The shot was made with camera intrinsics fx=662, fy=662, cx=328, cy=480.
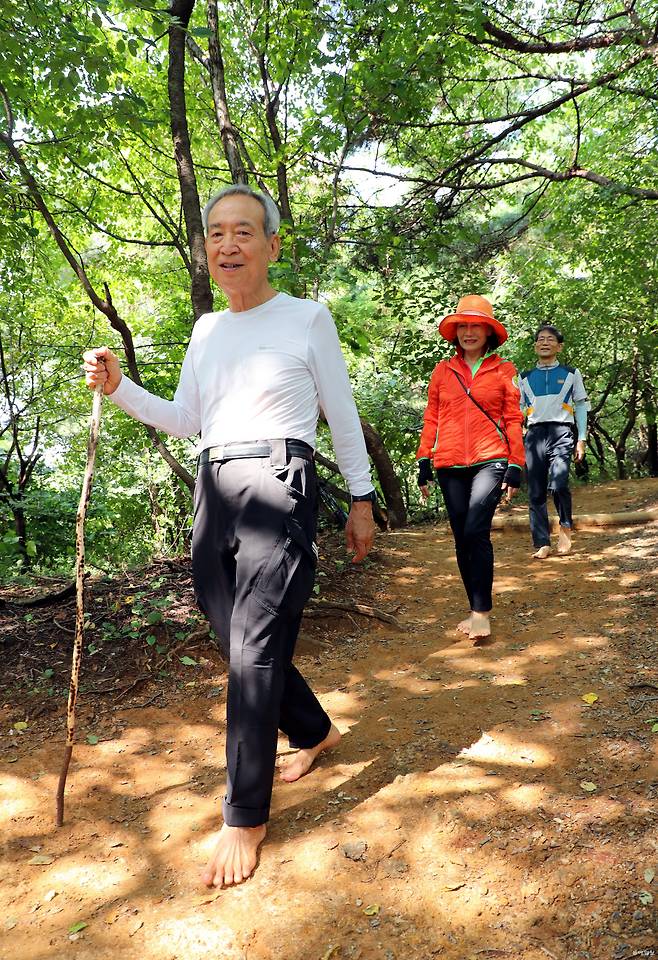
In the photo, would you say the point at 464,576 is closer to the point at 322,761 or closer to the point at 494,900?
the point at 322,761

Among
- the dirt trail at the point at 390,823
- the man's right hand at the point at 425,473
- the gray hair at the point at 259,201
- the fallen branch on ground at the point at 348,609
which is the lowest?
the dirt trail at the point at 390,823

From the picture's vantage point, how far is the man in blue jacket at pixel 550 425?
265 inches

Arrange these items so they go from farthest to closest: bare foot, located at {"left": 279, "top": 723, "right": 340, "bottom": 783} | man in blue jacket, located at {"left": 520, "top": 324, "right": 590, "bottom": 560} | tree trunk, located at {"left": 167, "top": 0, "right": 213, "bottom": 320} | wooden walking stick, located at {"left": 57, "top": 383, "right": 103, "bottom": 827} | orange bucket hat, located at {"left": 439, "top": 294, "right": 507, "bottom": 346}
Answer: man in blue jacket, located at {"left": 520, "top": 324, "right": 590, "bottom": 560}
tree trunk, located at {"left": 167, "top": 0, "right": 213, "bottom": 320}
orange bucket hat, located at {"left": 439, "top": 294, "right": 507, "bottom": 346}
bare foot, located at {"left": 279, "top": 723, "right": 340, "bottom": 783}
wooden walking stick, located at {"left": 57, "top": 383, "right": 103, "bottom": 827}

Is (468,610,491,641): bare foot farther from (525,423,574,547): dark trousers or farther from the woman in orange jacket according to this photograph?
(525,423,574,547): dark trousers

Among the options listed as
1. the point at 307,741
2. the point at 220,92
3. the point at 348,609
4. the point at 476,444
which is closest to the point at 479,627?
the point at 348,609

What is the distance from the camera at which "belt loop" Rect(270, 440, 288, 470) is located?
2.35 m

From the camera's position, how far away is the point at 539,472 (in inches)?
273

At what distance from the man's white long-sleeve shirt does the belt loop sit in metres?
0.04

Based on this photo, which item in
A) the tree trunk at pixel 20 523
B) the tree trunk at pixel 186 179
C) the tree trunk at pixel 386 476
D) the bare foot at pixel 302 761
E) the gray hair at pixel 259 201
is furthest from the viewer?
the tree trunk at pixel 20 523

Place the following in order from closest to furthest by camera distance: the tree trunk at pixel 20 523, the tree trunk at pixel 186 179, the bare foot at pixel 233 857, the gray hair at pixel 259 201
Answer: the bare foot at pixel 233 857, the gray hair at pixel 259 201, the tree trunk at pixel 186 179, the tree trunk at pixel 20 523

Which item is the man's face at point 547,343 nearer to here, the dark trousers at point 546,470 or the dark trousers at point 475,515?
the dark trousers at point 546,470

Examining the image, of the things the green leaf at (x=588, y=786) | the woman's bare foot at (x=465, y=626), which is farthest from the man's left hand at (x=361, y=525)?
the woman's bare foot at (x=465, y=626)

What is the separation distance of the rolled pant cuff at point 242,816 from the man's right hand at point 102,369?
158 centimetres

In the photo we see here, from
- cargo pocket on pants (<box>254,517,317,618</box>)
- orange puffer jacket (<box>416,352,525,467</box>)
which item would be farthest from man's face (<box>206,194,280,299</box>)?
orange puffer jacket (<box>416,352,525,467</box>)
